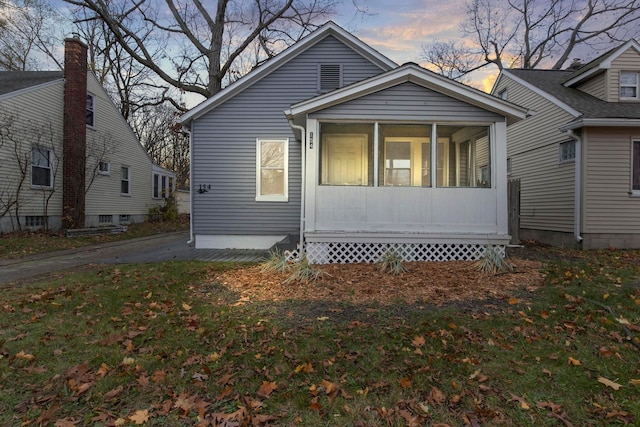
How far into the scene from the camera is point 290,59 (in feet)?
33.8

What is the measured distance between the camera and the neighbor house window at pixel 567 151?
35.2ft

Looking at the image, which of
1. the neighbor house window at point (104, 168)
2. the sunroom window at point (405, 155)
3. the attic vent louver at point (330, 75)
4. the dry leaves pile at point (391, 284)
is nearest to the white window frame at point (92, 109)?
the neighbor house window at point (104, 168)

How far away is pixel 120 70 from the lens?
26141 millimetres

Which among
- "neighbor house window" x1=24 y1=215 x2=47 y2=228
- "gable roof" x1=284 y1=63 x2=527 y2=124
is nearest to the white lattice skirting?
"gable roof" x1=284 y1=63 x2=527 y2=124

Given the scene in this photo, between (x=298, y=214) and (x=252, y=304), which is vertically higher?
(x=298, y=214)

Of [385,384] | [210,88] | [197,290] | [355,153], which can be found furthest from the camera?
[210,88]

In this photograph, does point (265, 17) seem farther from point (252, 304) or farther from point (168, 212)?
point (252, 304)

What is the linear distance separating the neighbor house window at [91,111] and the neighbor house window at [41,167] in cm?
250

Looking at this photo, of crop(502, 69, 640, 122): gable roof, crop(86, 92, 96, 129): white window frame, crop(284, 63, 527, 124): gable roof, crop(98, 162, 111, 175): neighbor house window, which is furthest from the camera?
crop(98, 162, 111, 175): neighbor house window

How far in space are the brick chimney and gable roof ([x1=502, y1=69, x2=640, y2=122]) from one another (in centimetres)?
1725

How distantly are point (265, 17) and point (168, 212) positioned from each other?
12039 mm

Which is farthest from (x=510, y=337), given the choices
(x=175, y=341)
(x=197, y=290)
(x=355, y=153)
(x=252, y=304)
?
(x=355, y=153)

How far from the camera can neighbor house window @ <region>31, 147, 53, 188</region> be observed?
13.2 metres

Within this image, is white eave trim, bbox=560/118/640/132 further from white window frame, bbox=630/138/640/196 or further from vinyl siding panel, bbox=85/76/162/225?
vinyl siding panel, bbox=85/76/162/225
